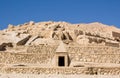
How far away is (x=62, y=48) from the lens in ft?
92.5

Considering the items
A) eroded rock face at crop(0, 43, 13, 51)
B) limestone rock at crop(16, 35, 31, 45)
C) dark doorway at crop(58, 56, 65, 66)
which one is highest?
limestone rock at crop(16, 35, 31, 45)

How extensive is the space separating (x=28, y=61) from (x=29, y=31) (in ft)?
48.8

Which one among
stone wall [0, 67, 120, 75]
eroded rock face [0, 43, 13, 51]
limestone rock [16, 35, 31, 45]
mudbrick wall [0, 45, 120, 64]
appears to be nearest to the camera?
stone wall [0, 67, 120, 75]

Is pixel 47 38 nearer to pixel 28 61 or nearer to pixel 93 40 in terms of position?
pixel 93 40

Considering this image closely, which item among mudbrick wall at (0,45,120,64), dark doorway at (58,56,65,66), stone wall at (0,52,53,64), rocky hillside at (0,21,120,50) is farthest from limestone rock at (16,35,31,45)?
dark doorway at (58,56,65,66)

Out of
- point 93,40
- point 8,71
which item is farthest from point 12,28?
point 8,71

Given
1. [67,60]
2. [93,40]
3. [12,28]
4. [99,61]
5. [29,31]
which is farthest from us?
[12,28]

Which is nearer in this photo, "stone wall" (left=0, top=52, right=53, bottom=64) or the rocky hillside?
"stone wall" (left=0, top=52, right=53, bottom=64)

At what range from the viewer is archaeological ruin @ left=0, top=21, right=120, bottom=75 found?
23.8 metres

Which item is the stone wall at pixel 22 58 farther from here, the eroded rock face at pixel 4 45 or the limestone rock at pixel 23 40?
the limestone rock at pixel 23 40

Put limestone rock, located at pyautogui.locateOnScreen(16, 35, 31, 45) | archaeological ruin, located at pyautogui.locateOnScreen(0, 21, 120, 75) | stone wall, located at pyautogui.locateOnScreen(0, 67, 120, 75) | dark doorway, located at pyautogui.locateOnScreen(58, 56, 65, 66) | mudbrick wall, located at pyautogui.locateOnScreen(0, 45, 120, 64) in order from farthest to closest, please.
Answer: limestone rock, located at pyautogui.locateOnScreen(16, 35, 31, 45) → mudbrick wall, located at pyautogui.locateOnScreen(0, 45, 120, 64) → dark doorway, located at pyautogui.locateOnScreen(58, 56, 65, 66) → archaeological ruin, located at pyautogui.locateOnScreen(0, 21, 120, 75) → stone wall, located at pyautogui.locateOnScreen(0, 67, 120, 75)

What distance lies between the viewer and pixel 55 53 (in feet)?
93.2

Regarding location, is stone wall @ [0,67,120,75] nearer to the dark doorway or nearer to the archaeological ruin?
the archaeological ruin

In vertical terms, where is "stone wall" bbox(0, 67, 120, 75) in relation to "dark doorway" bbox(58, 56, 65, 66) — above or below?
below
